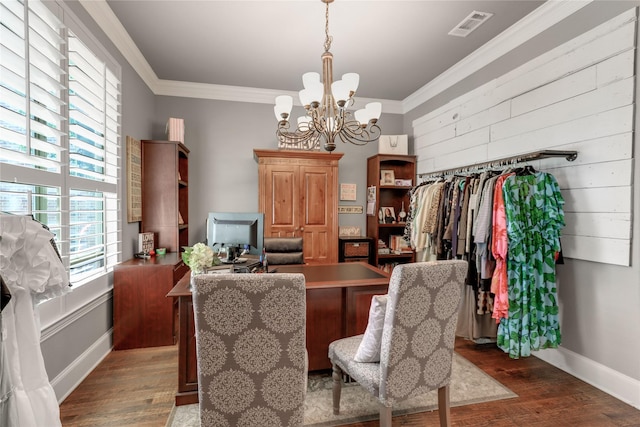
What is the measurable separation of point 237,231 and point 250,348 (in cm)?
137

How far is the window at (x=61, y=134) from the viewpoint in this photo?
1.59 m

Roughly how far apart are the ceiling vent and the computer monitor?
2408mm

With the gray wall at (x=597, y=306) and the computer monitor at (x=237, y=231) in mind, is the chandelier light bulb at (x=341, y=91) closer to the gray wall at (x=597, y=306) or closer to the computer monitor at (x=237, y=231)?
the computer monitor at (x=237, y=231)

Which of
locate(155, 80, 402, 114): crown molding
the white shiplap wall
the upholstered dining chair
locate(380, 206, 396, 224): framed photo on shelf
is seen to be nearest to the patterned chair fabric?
the upholstered dining chair

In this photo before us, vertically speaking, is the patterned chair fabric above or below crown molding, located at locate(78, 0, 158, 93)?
below

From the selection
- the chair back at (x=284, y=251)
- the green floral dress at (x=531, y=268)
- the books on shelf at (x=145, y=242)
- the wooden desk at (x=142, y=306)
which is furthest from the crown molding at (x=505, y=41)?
the books on shelf at (x=145, y=242)

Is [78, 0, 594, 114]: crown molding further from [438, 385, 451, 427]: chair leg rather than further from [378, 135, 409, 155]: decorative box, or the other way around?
[438, 385, 451, 427]: chair leg

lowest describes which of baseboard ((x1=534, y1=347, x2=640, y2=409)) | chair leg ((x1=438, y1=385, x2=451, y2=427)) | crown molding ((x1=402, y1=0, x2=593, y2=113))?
baseboard ((x1=534, y1=347, x2=640, y2=409))

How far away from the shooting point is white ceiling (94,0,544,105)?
2432mm

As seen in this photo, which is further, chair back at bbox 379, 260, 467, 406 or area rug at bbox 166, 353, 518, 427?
area rug at bbox 166, 353, 518, 427

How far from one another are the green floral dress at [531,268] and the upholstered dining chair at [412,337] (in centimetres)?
102

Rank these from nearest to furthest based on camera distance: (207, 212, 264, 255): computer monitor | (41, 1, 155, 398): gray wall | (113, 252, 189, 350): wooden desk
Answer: (41, 1, 155, 398): gray wall → (207, 212, 264, 255): computer monitor → (113, 252, 189, 350): wooden desk

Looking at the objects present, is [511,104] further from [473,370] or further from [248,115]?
[248,115]

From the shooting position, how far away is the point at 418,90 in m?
4.17
